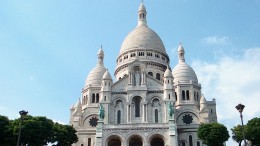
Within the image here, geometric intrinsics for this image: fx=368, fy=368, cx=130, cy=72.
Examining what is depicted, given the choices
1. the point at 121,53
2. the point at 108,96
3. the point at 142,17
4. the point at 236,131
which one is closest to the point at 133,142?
the point at 108,96

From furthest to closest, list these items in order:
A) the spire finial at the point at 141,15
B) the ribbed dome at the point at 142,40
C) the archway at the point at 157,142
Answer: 1. the spire finial at the point at 141,15
2. the ribbed dome at the point at 142,40
3. the archway at the point at 157,142

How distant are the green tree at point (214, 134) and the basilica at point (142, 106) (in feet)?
14.3

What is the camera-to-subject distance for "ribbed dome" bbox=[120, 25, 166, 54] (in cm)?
7388

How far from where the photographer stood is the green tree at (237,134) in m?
50.6

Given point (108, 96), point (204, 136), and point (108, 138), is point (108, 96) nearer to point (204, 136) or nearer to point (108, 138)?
point (108, 138)

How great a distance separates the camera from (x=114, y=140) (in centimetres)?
5772

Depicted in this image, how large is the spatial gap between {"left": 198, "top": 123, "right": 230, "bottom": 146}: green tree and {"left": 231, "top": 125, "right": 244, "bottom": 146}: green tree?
1296 mm

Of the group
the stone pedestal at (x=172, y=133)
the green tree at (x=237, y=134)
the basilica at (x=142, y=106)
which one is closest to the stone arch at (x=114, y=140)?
the basilica at (x=142, y=106)

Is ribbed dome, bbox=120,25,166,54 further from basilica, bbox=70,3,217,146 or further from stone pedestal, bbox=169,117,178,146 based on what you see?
stone pedestal, bbox=169,117,178,146

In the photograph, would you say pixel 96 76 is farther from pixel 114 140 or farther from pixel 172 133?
pixel 172 133

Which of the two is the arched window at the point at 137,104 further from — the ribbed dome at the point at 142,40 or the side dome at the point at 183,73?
the ribbed dome at the point at 142,40

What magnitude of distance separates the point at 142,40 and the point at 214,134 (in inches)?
1178

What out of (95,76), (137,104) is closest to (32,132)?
(137,104)

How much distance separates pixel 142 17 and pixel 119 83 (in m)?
26.0
